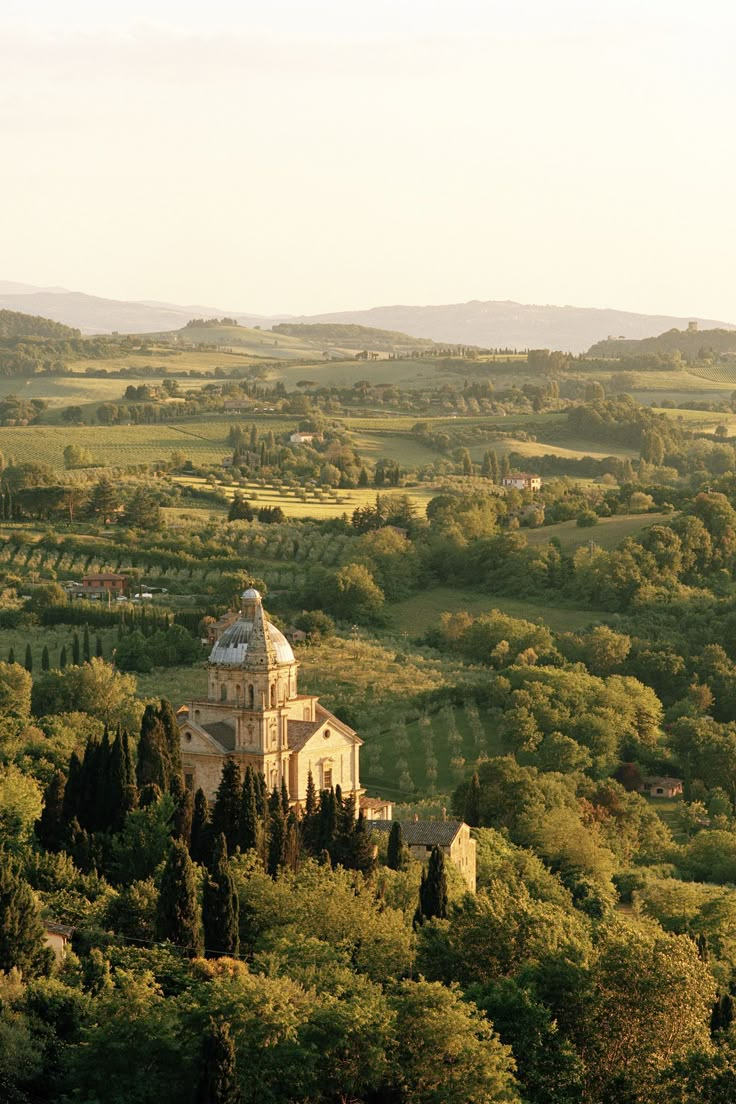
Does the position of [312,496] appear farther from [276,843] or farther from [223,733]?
[276,843]

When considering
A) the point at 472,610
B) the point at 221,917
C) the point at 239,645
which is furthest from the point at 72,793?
the point at 472,610

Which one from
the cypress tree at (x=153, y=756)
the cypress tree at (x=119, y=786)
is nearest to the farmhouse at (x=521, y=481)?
the cypress tree at (x=153, y=756)

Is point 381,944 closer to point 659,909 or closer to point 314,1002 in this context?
point 314,1002

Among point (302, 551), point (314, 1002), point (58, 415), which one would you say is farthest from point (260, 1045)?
point (58, 415)

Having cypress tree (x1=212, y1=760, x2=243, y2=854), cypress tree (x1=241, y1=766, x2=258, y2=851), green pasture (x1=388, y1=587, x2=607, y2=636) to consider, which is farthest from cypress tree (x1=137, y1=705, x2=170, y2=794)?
green pasture (x1=388, y1=587, x2=607, y2=636)

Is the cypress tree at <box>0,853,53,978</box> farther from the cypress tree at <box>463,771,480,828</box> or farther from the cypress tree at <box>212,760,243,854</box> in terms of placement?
the cypress tree at <box>463,771,480,828</box>

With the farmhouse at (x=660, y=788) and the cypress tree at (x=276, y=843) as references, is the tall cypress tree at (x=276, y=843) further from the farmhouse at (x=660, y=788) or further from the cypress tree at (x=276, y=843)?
the farmhouse at (x=660, y=788)
